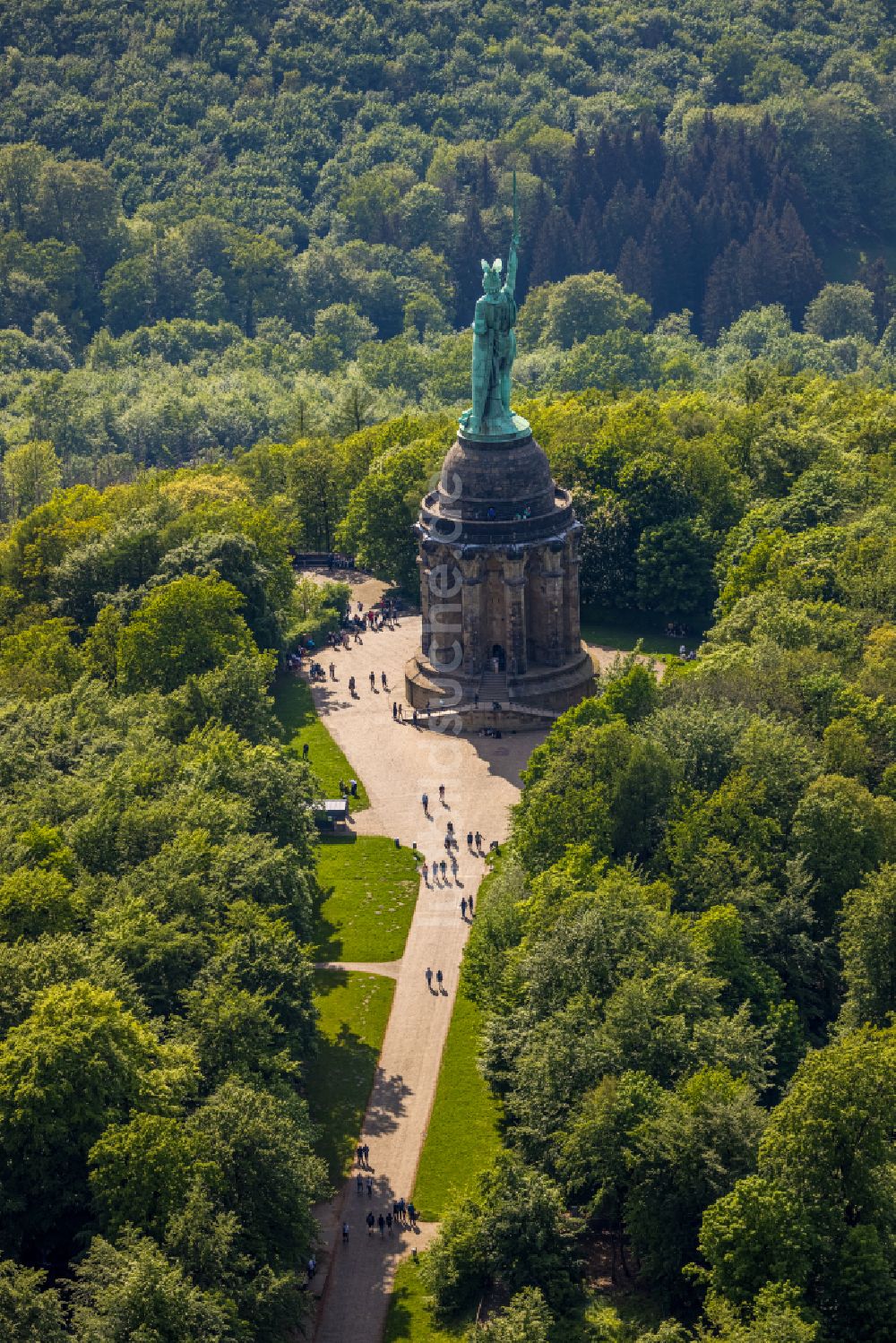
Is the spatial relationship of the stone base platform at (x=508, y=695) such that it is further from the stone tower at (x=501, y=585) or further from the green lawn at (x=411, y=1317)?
the green lawn at (x=411, y=1317)

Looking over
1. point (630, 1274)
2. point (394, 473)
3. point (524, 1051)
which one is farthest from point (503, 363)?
point (630, 1274)

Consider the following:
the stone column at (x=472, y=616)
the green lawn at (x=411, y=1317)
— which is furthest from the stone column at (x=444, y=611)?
the green lawn at (x=411, y=1317)

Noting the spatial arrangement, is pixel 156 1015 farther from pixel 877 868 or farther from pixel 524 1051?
pixel 877 868

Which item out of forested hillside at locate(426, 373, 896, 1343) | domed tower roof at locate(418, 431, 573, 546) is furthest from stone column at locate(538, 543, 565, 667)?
→ forested hillside at locate(426, 373, 896, 1343)

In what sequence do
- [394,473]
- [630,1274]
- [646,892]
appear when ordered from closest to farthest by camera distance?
[630,1274], [646,892], [394,473]

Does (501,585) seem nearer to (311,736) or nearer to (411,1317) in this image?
(311,736)

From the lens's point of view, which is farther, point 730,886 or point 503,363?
point 503,363

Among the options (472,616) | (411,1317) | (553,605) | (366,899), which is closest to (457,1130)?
(411,1317)
